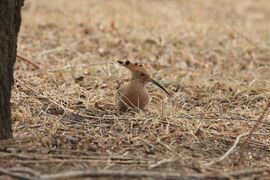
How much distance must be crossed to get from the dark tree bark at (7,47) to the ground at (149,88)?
0.16 m

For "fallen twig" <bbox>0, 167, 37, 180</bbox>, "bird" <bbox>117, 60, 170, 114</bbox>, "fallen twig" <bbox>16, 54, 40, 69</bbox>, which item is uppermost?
"fallen twig" <bbox>16, 54, 40, 69</bbox>

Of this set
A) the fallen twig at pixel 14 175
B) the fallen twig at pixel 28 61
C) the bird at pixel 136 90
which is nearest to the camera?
the fallen twig at pixel 14 175

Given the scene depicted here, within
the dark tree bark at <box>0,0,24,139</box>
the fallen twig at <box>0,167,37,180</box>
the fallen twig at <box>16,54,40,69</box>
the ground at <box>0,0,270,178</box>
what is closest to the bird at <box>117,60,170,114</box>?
the ground at <box>0,0,270,178</box>

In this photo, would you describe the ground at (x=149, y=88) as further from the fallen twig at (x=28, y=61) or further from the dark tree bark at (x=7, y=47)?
the dark tree bark at (x=7, y=47)

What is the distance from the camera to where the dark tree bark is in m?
3.27

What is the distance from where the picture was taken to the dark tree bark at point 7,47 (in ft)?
10.7

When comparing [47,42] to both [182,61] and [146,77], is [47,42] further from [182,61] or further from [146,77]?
[146,77]

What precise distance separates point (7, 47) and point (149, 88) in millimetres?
1875

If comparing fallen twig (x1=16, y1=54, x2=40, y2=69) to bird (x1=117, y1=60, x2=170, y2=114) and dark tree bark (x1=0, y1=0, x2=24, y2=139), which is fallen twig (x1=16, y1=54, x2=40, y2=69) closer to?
bird (x1=117, y1=60, x2=170, y2=114)

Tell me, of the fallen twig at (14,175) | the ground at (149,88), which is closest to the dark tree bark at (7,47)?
the ground at (149,88)

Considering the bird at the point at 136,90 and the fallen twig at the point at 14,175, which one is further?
the bird at the point at 136,90

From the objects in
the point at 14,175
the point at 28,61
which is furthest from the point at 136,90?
the point at 28,61

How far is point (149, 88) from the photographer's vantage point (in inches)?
197

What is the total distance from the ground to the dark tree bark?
0.16 m
